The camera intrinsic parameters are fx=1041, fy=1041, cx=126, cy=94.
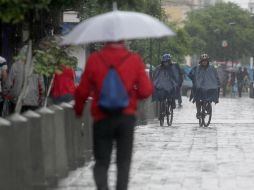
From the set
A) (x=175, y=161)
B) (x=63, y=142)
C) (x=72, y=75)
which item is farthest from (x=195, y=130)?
(x=63, y=142)

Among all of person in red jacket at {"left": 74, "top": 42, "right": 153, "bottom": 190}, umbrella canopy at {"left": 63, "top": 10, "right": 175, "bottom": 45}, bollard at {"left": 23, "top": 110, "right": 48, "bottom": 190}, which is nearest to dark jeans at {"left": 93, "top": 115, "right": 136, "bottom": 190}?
person in red jacket at {"left": 74, "top": 42, "right": 153, "bottom": 190}

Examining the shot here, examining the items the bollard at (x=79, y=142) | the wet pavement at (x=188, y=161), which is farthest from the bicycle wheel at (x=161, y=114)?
the bollard at (x=79, y=142)

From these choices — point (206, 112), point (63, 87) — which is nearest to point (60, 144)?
point (63, 87)

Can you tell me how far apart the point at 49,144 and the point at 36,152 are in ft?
2.36

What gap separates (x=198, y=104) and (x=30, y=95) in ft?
30.2

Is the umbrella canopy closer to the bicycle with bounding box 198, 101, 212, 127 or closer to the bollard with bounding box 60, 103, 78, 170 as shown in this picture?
the bollard with bounding box 60, 103, 78, 170

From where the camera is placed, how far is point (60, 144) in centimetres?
1267

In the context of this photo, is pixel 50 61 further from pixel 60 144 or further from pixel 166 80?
pixel 166 80

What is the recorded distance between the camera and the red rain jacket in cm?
956

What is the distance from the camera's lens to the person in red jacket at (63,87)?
1717 centimetres

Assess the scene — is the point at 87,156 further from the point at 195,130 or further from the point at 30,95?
the point at 195,130

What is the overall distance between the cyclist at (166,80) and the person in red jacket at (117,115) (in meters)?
15.1

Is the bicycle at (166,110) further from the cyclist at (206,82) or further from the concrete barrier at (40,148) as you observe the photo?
the concrete barrier at (40,148)

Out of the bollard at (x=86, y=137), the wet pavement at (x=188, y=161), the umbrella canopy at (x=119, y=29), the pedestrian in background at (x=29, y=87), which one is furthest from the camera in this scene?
the pedestrian in background at (x=29, y=87)
